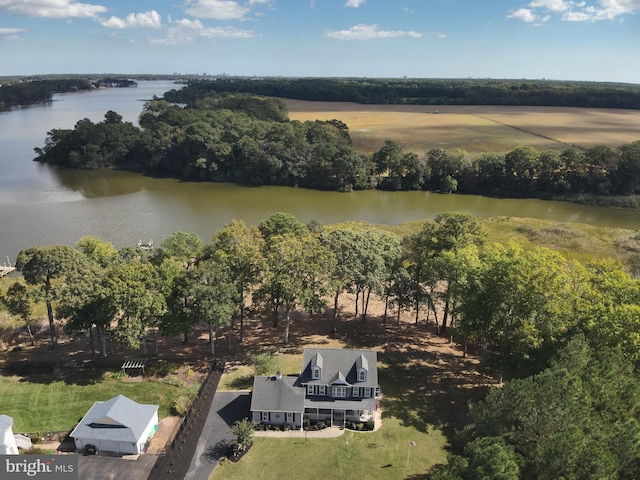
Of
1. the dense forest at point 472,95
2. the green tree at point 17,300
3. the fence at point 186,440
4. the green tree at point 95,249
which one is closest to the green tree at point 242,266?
the fence at point 186,440

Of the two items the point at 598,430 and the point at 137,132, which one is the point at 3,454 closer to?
the point at 598,430

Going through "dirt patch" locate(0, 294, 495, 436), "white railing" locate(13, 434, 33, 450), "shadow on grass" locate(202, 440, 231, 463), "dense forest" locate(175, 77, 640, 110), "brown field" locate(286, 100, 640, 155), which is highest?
"dense forest" locate(175, 77, 640, 110)

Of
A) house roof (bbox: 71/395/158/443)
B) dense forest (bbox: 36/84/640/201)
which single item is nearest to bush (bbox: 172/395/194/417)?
house roof (bbox: 71/395/158/443)

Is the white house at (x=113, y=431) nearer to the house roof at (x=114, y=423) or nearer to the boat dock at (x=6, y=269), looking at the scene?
the house roof at (x=114, y=423)

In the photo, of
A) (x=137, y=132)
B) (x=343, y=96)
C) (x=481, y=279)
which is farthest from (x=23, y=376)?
(x=343, y=96)

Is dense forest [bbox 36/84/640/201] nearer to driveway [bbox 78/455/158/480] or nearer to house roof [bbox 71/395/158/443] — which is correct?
house roof [bbox 71/395/158/443]

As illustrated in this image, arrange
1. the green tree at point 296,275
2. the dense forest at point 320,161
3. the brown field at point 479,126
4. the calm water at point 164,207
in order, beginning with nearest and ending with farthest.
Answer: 1. the green tree at point 296,275
2. the calm water at point 164,207
3. the dense forest at point 320,161
4. the brown field at point 479,126

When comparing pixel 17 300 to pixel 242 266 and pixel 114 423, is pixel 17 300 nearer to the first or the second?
pixel 114 423
